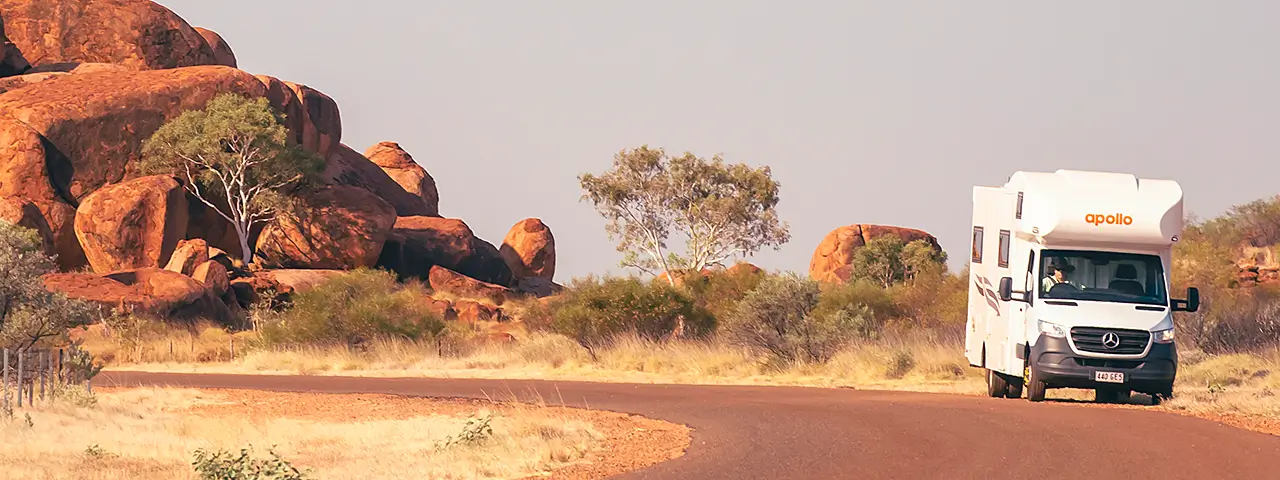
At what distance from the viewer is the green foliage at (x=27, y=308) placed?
1004 inches

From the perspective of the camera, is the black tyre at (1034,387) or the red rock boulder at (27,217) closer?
the black tyre at (1034,387)

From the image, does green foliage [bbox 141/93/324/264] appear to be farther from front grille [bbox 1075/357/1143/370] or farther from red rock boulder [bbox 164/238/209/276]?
front grille [bbox 1075/357/1143/370]

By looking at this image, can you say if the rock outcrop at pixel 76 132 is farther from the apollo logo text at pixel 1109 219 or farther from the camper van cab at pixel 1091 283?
the apollo logo text at pixel 1109 219

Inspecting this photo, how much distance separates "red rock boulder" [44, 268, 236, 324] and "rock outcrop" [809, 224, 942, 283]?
46.8 metres

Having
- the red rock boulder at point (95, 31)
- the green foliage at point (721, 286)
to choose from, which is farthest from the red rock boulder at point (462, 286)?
the red rock boulder at point (95, 31)

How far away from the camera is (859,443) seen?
1441cm

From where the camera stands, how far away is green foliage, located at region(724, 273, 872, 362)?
31031 mm

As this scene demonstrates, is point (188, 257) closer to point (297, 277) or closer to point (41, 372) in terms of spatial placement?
point (297, 277)

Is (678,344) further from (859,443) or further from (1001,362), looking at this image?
(859,443)

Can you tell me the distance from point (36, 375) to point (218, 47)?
52728 millimetres

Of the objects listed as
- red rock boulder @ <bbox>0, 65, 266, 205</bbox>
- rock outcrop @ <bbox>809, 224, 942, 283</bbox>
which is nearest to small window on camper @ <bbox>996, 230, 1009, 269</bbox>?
red rock boulder @ <bbox>0, 65, 266, 205</bbox>

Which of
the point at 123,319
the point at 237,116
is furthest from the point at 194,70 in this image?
the point at 123,319

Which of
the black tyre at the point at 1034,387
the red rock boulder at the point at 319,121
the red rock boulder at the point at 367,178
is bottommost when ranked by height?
the black tyre at the point at 1034,387

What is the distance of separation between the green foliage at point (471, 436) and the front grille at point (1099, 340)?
887 centimetres
